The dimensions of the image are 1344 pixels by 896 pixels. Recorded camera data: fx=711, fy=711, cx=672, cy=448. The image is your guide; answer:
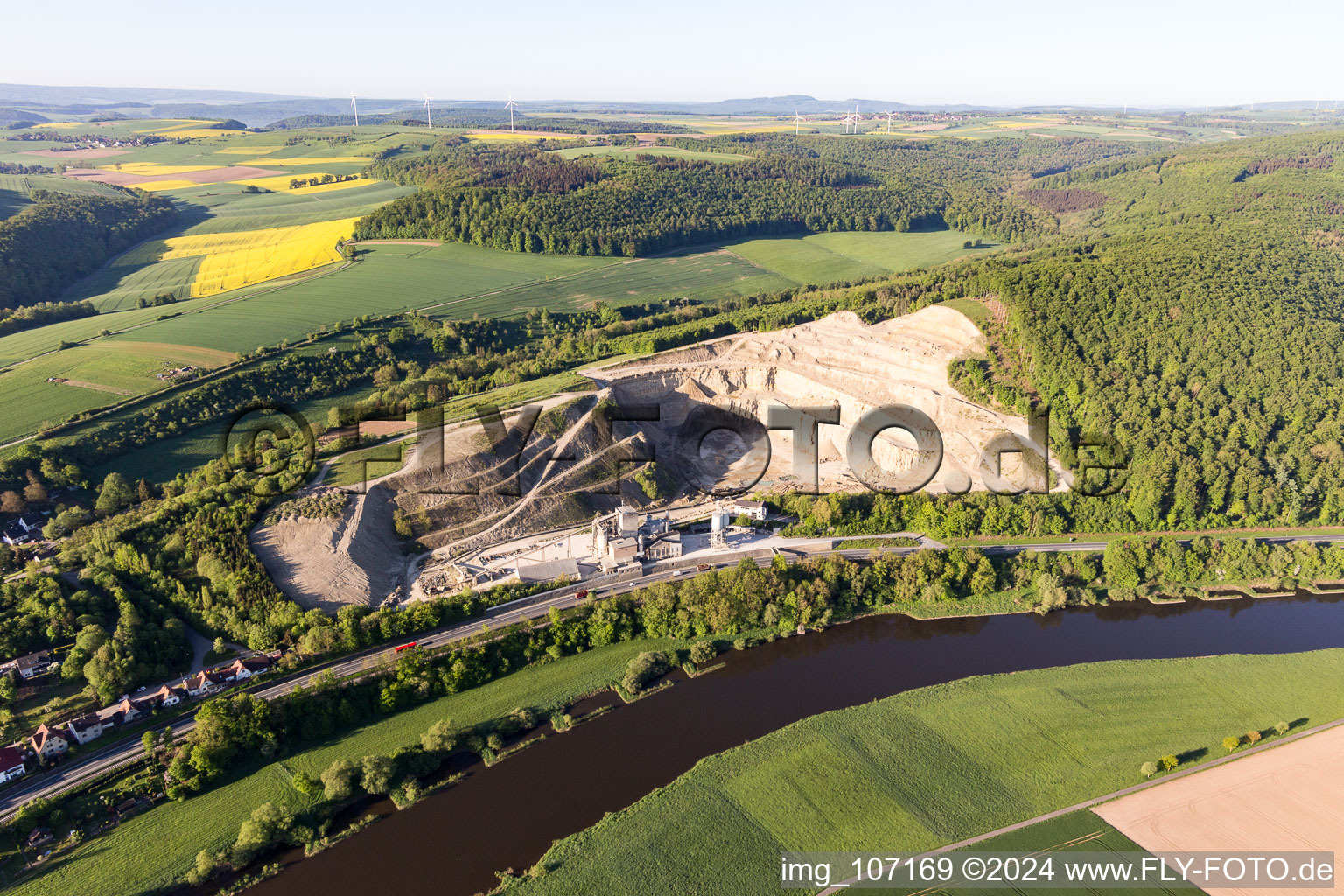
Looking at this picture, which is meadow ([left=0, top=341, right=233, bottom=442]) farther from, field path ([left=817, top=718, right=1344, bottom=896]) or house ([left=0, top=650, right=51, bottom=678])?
field path ([left=817, top=718, right=1344, bottom=896])

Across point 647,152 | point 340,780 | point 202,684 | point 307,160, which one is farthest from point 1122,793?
point 307,160

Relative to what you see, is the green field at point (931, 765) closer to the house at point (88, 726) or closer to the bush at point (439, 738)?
the bush at point (439, 738)

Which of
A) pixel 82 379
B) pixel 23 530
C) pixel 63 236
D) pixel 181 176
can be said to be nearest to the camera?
pixel 23 530

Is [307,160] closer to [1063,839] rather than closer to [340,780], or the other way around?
[340,780]

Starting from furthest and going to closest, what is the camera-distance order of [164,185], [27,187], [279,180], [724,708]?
[279,180] < [164,185] < [27,187] < [724,708]

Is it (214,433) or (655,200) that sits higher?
(655,200)
